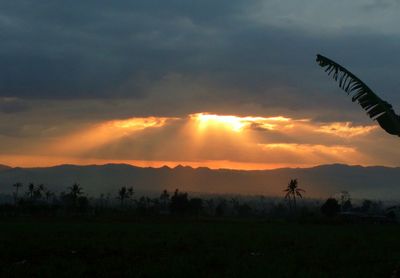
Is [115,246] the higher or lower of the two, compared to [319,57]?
lower

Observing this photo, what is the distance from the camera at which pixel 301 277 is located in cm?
1560

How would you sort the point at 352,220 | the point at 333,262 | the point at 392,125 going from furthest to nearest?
1. the point at 352,220
2. the point at 333,262
3. the point at 392,125

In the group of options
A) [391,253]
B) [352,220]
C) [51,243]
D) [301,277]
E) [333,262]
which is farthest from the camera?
[352,220]

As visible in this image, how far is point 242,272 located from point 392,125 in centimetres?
712

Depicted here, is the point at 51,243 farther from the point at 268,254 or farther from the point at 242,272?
the point at 242,272

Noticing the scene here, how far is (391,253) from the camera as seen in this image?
24.0 meters

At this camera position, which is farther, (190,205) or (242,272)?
(190,205)

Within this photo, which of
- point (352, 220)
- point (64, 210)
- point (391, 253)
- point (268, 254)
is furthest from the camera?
point (64, 210)

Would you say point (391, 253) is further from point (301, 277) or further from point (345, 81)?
point (345, 81)

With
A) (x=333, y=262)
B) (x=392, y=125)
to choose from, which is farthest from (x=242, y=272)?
(x=392, y=125)

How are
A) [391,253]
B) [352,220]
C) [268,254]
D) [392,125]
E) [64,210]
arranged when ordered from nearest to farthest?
[392,125] → [268,254] → [391,253] → [352,220] → [64,210]

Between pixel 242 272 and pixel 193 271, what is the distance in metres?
1.53

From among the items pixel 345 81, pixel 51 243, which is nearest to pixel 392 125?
pixel 345 81

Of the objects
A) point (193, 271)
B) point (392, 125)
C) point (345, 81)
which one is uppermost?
point (345, 81)
